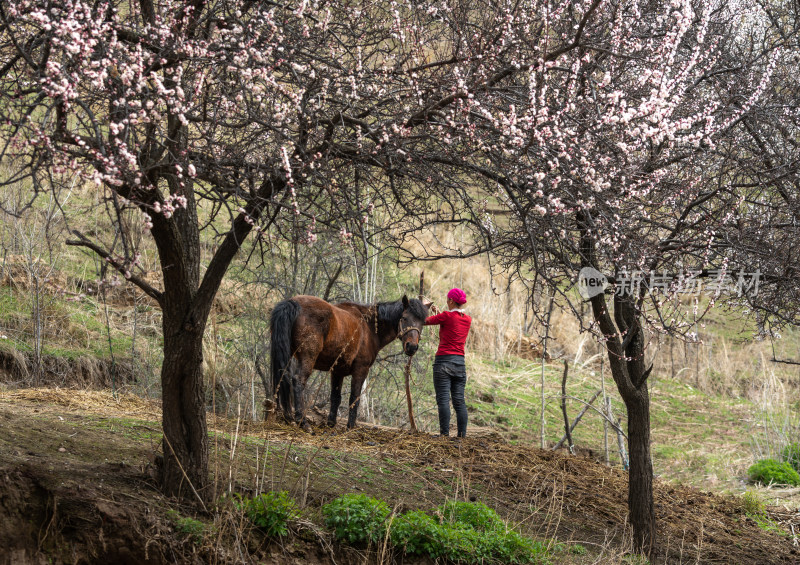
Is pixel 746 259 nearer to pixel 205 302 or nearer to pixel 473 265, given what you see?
pixel 205 302

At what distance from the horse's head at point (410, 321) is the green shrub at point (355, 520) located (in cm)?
388

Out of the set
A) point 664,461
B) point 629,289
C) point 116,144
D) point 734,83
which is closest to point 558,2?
point 734,83

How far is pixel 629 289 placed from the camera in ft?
21.1

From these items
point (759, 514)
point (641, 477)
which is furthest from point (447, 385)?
point (759, 514)

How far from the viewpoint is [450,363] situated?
9672mm

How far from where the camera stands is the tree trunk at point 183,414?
5125 millimetres

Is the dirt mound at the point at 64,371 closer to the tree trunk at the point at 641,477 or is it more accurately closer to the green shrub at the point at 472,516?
the green shrub at the point at 472,516

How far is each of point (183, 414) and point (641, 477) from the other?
3966 millimetres

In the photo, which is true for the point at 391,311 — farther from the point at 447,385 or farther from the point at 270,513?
the point at 270,513

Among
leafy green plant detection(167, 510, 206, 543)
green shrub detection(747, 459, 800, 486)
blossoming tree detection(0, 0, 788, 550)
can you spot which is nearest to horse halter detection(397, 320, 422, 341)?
blossoming tree detection(0, 0, 788, 550)

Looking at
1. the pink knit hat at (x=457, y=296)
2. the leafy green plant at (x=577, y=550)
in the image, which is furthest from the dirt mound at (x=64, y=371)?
the leafy green plant at (x=577, y=550)

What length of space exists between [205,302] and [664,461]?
10916mm

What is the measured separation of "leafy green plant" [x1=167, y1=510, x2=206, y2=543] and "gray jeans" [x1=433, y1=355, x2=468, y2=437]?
482 centimetres

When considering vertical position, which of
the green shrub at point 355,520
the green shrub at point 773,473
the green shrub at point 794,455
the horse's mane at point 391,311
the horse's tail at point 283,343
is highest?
the horse's mane at point 391,311
